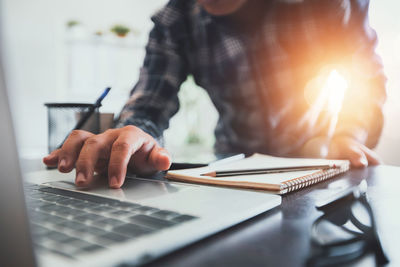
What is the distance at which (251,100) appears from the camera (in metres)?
1.06

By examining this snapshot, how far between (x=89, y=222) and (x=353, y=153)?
573mm

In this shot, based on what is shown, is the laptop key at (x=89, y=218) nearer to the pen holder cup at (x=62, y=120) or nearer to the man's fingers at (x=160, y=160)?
the man's fingers at (x=160, y=160)

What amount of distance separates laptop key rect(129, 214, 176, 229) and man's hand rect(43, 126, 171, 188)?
0.14 metres

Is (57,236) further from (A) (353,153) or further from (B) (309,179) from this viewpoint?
(A) (353,153)

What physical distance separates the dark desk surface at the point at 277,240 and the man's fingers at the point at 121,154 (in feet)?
0.58

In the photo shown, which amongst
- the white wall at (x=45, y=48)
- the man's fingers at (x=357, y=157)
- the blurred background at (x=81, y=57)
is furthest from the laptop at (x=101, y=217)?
the white wall at (x=45, y=48)

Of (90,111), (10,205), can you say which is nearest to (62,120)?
(90,111)

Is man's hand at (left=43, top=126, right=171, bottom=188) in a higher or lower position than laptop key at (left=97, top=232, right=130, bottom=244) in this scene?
higher

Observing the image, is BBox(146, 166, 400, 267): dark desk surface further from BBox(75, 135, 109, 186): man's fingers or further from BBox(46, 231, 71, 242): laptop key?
BBox(75, 135, 109, 186): man's fingers

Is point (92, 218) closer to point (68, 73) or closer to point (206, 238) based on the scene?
point (206, 238)

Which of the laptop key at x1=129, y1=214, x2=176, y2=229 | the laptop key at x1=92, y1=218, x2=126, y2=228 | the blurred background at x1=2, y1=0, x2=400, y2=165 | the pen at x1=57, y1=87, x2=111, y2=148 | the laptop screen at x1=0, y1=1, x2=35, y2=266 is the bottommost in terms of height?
A: the laptop key at x1=129, y1=214, x2=176, y2=229

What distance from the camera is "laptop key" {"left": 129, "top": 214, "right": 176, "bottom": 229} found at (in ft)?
0.69

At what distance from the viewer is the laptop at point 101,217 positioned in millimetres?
112

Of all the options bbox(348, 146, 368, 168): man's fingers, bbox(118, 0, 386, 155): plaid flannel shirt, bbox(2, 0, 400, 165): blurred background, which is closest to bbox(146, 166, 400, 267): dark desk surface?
bbox(348, 146, 368, 168): man's fingers
